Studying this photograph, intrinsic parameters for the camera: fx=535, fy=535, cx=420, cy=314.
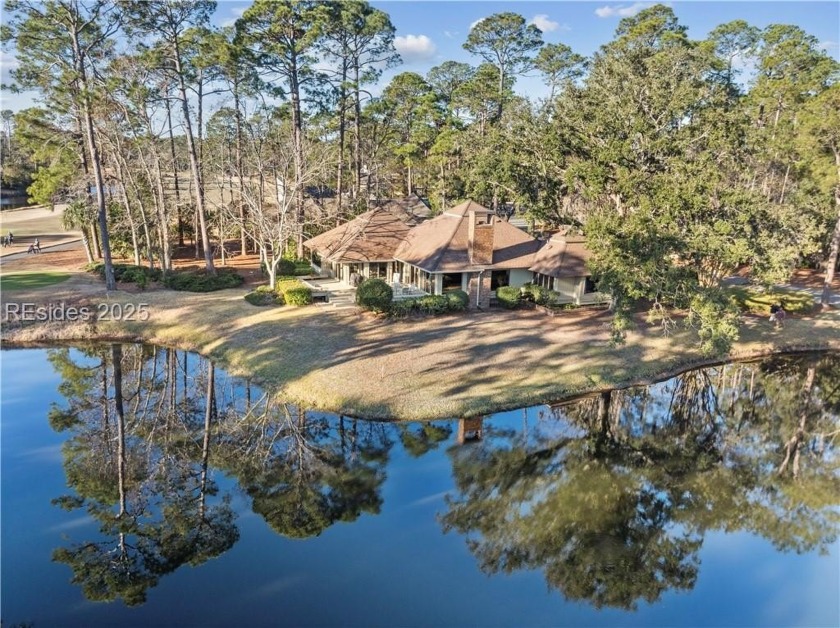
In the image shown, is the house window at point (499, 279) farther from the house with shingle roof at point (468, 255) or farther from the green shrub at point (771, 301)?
the green shrub at point (771, 301)

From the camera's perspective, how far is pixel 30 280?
27188 millimetres

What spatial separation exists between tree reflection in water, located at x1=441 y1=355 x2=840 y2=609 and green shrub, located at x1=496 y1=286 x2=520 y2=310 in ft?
27.8

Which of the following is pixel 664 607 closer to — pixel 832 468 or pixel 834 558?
pixel 834 558

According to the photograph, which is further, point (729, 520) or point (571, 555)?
point (729, 520)

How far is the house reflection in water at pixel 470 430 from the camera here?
15677mm

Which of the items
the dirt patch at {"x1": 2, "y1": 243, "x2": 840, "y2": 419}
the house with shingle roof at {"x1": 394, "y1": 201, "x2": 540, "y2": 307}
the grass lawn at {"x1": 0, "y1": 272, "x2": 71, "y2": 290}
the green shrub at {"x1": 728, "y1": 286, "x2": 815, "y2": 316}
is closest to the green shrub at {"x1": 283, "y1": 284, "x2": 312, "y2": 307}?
the dirt patch at {"x1": 2, "y1": 243, "x2": 840, "y2": 419}

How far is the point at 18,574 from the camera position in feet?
33.4

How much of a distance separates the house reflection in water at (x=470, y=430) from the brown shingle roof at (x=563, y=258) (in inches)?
484

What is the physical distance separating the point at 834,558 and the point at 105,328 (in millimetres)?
25446

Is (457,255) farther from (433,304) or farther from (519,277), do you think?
(519,277)

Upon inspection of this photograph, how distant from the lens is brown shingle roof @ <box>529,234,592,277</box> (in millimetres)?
26594

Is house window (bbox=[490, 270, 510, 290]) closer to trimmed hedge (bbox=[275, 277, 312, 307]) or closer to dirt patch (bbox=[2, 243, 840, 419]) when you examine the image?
dirt patch (bbox=[2, 243, 840, 419])

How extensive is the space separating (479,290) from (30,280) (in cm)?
2275

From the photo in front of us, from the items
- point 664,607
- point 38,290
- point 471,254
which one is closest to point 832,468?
point 664,607
